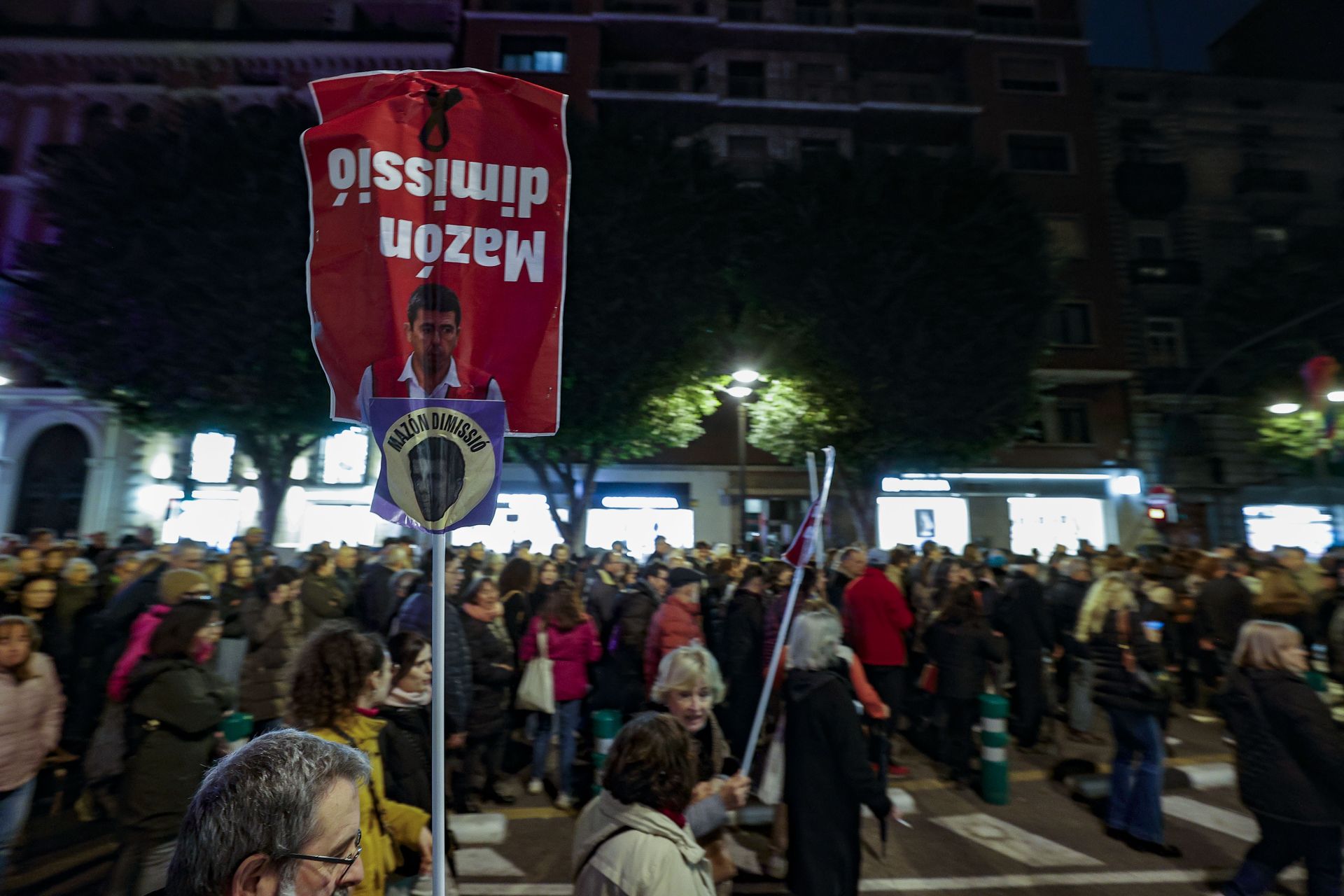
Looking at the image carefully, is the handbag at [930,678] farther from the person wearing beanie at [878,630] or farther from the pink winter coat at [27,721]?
the pink winter coat at [27,721]

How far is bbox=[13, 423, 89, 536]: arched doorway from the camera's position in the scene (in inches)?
1002

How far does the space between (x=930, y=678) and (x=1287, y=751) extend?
336cm

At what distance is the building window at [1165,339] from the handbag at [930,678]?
2623cm

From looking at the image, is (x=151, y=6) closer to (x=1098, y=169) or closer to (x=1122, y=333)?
(x=1098, y=169)

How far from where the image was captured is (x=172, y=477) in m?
25.8

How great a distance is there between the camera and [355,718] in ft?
9.23

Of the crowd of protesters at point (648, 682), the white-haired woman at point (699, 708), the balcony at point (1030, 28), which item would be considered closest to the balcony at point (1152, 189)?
the balcony at point (1030, 28)

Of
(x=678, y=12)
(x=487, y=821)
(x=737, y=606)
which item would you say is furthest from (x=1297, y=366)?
(x=487, y=821)

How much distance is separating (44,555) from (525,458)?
→ 11551 mm

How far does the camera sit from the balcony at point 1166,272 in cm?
2798

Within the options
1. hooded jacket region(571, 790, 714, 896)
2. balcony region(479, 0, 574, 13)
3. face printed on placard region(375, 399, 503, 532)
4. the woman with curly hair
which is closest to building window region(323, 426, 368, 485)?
balcony region(479, 0, 574, 13)

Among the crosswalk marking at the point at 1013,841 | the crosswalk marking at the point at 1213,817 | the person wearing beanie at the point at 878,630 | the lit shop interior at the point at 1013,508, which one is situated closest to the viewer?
the crosswalk marking at the point at 1013,841

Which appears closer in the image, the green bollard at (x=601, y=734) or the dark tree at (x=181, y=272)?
the green bollard at (x=601, y=734)

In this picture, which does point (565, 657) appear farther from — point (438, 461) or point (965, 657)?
point (438, 461)
